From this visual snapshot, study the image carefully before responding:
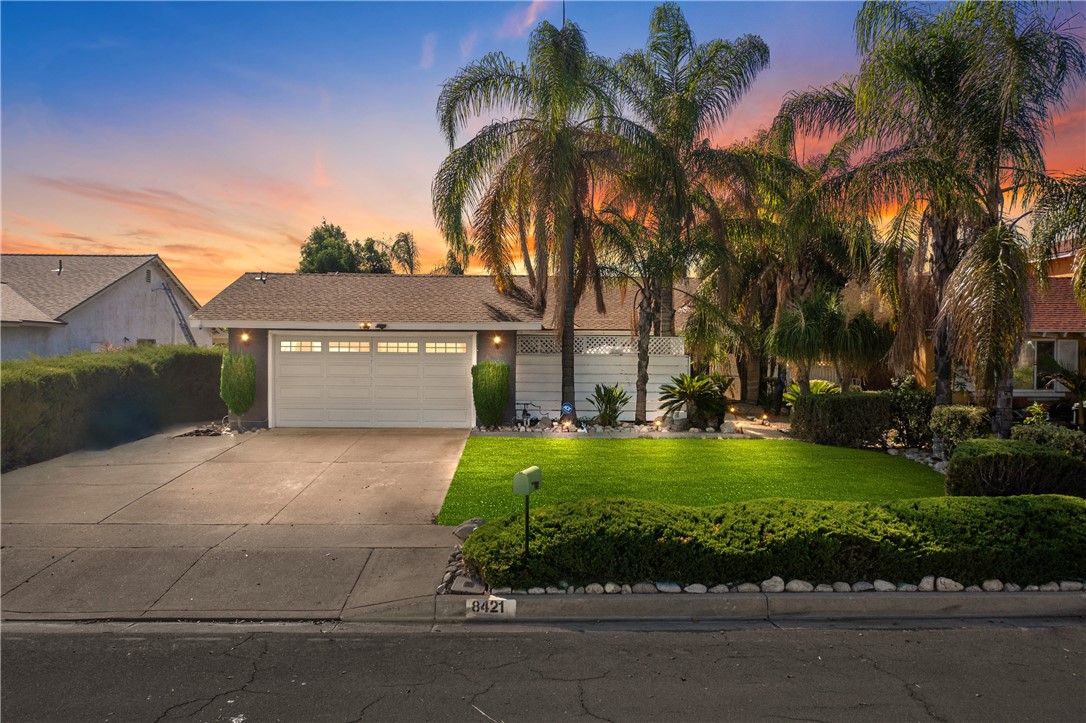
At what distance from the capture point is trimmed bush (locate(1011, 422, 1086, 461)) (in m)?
9.27

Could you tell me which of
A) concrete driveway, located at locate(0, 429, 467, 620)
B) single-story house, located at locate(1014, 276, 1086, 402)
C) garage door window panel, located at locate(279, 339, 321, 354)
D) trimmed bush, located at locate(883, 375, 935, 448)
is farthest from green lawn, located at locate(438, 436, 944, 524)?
single-story house, located at locate(1014, 276, 1086, 402)

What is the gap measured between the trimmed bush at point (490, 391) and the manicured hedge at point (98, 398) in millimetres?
7404

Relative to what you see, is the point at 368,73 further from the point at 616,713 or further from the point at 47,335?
the point at 47,335

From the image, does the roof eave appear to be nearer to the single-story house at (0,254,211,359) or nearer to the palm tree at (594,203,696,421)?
the palm tree at (594,203,696,421)

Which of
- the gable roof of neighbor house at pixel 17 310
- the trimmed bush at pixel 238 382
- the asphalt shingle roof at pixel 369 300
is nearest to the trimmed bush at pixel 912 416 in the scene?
the asphalt shingle roof at pixel 369 300

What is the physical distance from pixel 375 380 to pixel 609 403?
5571 millimetres

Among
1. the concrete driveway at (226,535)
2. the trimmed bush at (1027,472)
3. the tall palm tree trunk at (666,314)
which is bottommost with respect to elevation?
the concrete driveway at (226,535)

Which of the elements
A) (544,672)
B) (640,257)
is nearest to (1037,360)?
(640,257)

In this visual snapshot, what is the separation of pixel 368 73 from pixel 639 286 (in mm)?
7821

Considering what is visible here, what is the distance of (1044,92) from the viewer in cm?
1082

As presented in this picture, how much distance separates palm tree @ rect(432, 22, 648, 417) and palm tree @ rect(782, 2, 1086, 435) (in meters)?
4.86

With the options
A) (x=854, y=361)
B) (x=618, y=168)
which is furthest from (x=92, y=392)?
(x=854, y=361)

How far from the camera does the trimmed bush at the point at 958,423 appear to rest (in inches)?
437

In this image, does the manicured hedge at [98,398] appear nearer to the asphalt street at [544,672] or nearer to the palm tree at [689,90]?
the asphalt street at [544,672]
